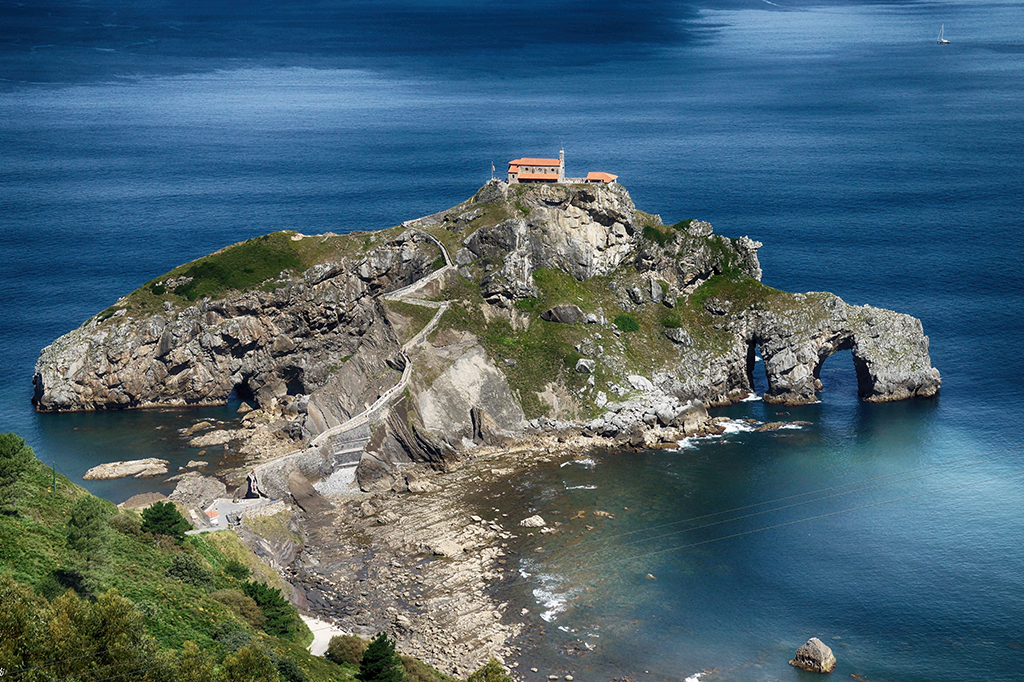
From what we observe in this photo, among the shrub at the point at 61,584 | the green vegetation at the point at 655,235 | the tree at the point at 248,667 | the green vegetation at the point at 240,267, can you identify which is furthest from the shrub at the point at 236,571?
the green vegetation at the point at 655,235

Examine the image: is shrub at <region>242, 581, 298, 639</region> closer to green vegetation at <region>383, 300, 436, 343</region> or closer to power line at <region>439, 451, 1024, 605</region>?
power line at <region>439, 451, 1024, 605</region>

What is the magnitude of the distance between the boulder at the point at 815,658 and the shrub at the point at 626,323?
51.9 m

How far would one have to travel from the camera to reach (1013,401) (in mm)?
115625

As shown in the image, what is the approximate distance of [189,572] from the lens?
6906 centimetres

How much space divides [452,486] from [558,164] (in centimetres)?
4526

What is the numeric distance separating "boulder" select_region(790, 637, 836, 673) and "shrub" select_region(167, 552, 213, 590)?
1582 inches

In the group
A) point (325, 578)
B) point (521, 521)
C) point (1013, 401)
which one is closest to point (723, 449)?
point (521, 521)

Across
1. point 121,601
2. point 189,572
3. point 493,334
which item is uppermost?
point 121,601

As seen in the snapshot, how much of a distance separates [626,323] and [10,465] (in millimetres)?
71358

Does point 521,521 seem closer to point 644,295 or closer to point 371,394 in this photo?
point 371,394

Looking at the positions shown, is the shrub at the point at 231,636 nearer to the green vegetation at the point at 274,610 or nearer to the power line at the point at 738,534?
the green vegetation at the point at 274,610

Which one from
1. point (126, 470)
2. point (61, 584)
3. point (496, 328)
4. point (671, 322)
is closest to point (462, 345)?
point (496, 328)

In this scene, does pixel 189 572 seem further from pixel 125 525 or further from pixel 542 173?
pixel 542 173

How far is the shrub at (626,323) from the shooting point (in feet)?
398
